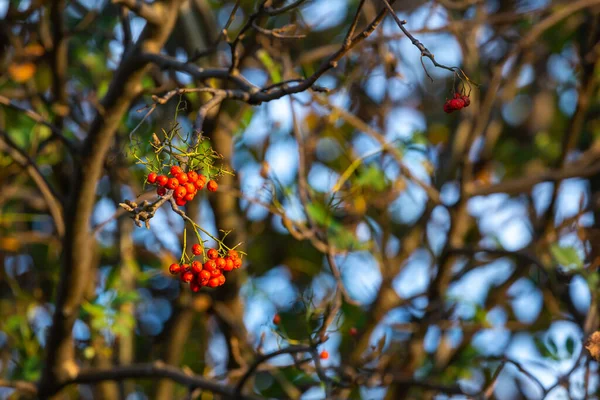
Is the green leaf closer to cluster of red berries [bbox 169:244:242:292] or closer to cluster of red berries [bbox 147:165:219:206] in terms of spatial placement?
cluster of red berries [bbox 169:244:242:292]

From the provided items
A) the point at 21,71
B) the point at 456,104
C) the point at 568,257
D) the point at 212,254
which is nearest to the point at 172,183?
the point at 212,254

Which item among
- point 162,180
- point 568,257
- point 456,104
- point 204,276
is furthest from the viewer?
point 568,257

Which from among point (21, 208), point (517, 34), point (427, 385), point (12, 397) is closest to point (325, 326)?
point (427, 385)

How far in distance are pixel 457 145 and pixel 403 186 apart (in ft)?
1.37

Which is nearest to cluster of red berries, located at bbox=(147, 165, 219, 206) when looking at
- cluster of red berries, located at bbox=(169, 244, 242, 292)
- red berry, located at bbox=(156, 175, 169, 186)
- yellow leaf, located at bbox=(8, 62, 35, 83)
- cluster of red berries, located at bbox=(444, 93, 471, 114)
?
red berry, located at bbox=(156, 175, 169, 186)

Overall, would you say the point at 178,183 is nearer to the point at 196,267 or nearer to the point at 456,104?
the point at 196,267

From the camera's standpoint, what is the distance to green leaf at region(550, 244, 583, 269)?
9.96ft

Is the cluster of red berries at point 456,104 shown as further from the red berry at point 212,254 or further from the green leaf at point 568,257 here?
the green leaf at point 568,257

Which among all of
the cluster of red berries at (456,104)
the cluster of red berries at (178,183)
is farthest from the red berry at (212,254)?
the cluster of red berries at (456,104)

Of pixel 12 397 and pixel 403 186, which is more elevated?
pixel 403 186

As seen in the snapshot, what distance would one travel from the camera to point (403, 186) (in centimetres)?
434

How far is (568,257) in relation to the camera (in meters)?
3.10

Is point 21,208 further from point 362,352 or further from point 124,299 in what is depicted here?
point 362,352

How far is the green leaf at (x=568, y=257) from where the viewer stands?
3037mm
